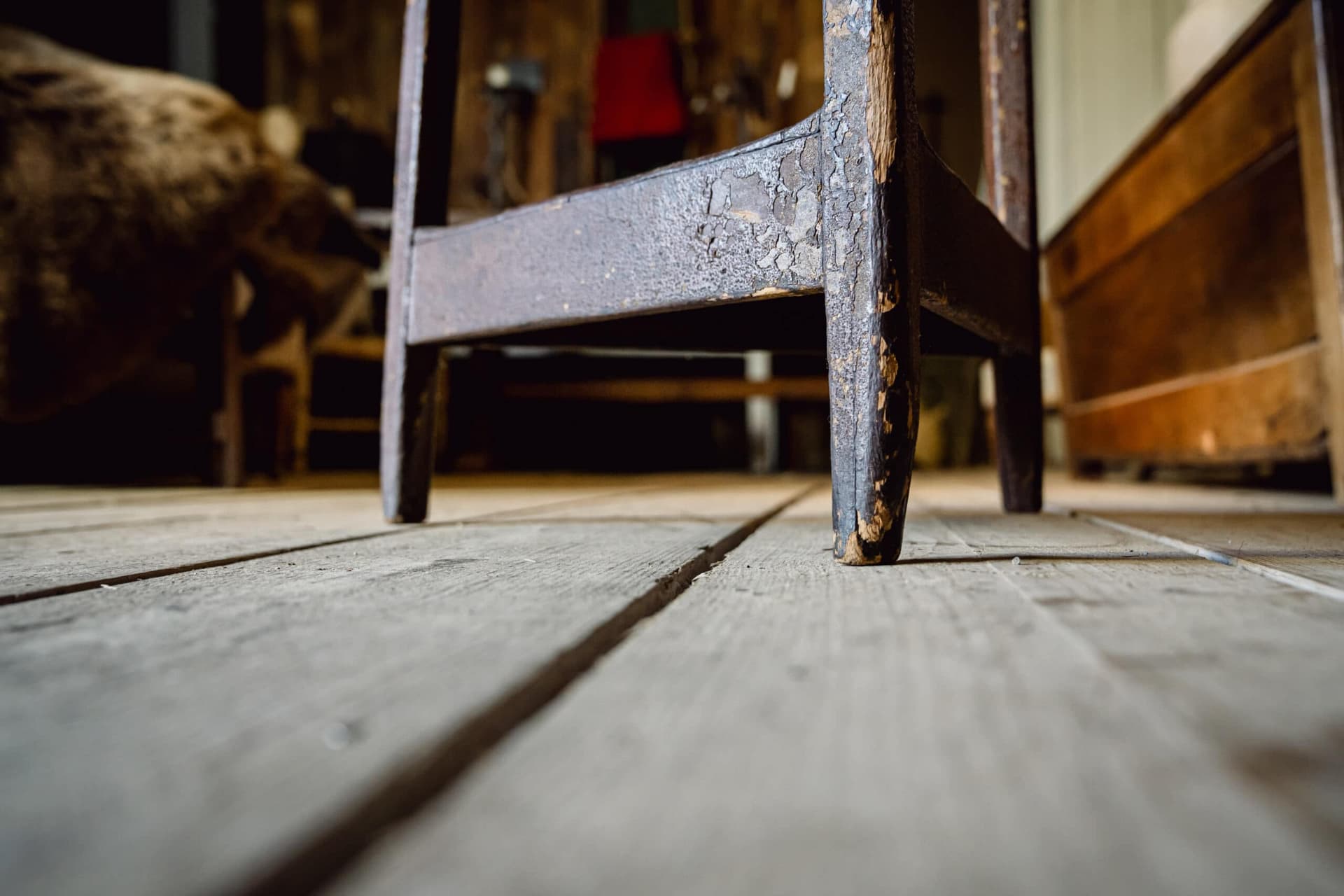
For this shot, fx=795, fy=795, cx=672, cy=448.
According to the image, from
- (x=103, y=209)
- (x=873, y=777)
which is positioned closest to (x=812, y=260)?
(x=873, y=777)

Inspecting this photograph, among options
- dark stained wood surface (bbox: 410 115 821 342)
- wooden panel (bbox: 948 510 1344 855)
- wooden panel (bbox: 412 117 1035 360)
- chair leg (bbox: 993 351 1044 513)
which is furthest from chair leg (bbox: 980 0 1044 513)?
dark stained wood surface (bbox: 410 115 821 342)

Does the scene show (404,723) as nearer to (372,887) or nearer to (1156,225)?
(372,887)

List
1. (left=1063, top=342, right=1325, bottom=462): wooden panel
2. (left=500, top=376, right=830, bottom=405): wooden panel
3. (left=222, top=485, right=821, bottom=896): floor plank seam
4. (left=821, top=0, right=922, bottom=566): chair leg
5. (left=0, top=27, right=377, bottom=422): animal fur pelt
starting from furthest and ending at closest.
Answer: (left=500, top=376, right=830, bottom=405): wooden panel
(left=0, top=27, right=377, bottom=422): animal fur pelt
(left=1063, top=342, right=1325, bottom=462): wooden panel
(left=821, top=0, right=922, bottom=566): chair leg
(left=222, top=485, right=821, bottom=896): floor plank seam

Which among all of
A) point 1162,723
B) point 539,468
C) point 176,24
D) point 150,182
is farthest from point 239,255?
point 176,24

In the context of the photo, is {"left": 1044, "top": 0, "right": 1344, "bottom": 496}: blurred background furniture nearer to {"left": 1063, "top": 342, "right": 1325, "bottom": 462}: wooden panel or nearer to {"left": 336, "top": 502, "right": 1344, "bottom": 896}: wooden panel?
{"left": 1063, "top": 342, "right": 1325, "bottom": 462}: wooden panel

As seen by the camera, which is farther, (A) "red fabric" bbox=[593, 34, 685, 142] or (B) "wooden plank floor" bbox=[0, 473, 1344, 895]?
(A) "red fabric" bbox=[593, 34, 685, 142]

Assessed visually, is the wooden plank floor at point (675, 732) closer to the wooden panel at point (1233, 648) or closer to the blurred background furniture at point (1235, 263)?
the wooden panel at point (1233, 648)

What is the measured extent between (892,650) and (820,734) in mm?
102

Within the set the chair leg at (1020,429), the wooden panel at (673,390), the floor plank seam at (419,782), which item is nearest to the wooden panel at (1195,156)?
the chair leg at (1020,429)

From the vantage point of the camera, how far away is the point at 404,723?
224 mm

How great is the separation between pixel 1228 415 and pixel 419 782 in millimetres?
1665

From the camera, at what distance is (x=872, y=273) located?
561mm

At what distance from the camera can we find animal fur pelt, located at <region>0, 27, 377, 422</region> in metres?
1.66

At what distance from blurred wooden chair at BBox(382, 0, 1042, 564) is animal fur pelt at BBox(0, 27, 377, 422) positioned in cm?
117
